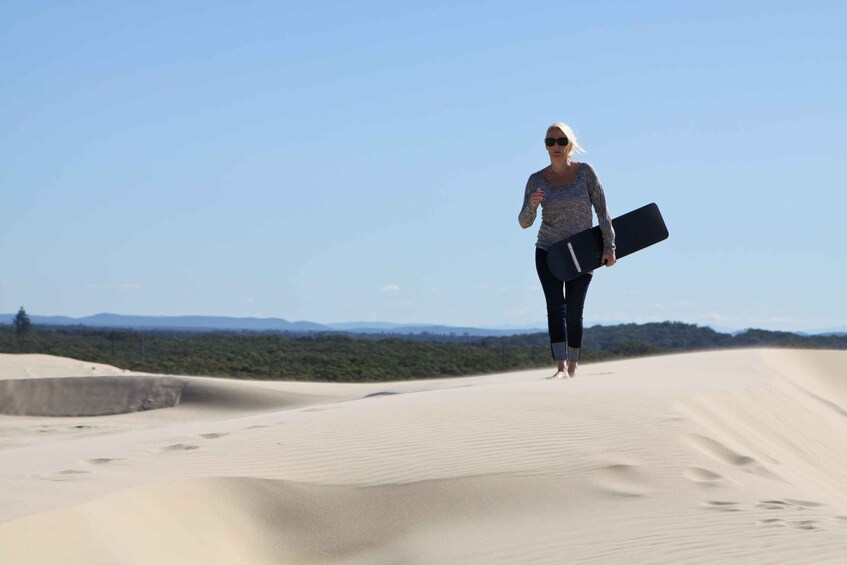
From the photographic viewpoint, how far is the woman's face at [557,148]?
8820mm

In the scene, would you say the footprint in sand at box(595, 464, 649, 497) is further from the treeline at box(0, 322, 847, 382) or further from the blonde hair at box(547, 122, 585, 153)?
the treeline at box(0, 322, 847, 382)

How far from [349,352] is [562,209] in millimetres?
32868

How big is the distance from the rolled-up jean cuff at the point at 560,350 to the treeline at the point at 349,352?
18591mm

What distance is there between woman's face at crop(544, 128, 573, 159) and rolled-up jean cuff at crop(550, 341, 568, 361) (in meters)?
1.76

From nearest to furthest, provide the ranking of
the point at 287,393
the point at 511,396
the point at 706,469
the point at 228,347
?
1. the point at 706,469
2. the point at 511,396
3. the point at 287,393
4. the point at 228,347

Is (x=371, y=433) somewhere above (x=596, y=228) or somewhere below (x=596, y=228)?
below

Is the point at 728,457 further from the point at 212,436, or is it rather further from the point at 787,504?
the point at 212,436

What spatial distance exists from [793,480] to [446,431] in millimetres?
2394

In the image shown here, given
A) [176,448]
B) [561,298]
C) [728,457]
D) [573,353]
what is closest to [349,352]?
[573,353]

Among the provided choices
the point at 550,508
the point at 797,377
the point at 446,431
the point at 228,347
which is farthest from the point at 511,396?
the point at 228,347

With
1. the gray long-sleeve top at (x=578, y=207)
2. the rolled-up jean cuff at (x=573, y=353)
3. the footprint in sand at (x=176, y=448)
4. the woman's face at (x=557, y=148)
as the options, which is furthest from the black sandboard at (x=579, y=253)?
the footprint in sand at (x=176, y=448)

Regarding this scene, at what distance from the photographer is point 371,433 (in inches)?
302

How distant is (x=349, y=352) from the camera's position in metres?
41.4

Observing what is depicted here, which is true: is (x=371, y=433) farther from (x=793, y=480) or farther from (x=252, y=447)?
(x=793, y=480)
